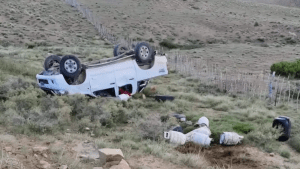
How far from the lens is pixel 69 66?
9188 mm

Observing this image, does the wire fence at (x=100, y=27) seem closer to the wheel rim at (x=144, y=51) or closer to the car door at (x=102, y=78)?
the wheel rim at (x=144, y=51)

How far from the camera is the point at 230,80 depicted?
495 inches

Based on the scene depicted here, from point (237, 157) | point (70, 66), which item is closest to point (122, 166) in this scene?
point (237, 157)

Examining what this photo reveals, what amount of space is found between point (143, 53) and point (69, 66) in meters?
2.52

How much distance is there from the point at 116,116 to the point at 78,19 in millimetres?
33155

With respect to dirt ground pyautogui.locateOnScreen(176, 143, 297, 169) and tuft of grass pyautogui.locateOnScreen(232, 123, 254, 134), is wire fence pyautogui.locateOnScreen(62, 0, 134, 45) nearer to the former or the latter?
tuft of grass pyautogui.locateOnScreen(232, 123, 254, 134)

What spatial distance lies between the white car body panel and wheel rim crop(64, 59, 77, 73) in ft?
0.93

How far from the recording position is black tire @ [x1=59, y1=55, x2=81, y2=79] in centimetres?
912

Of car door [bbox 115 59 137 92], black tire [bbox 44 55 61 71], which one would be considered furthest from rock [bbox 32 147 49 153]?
black tire [bbox 44 55 61 71]

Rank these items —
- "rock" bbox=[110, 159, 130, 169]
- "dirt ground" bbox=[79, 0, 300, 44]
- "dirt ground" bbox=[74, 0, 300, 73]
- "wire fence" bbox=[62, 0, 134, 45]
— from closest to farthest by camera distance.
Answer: "rock" bbox=[110, 159, 130, 169] → "dirt ground" bbox=[74, 0, 300, 73] → "wire fence" bbox=[62, 0, 134, 45] → "dirt ground" bbox=[79, 0, 300, 44]

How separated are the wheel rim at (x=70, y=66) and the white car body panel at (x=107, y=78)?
0.28 m

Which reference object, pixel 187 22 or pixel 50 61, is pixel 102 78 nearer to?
pixel 50 61

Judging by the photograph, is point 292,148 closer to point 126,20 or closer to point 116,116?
point 116,116

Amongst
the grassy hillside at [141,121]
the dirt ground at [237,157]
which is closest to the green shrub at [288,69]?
the grassy hillside at [141,121]
